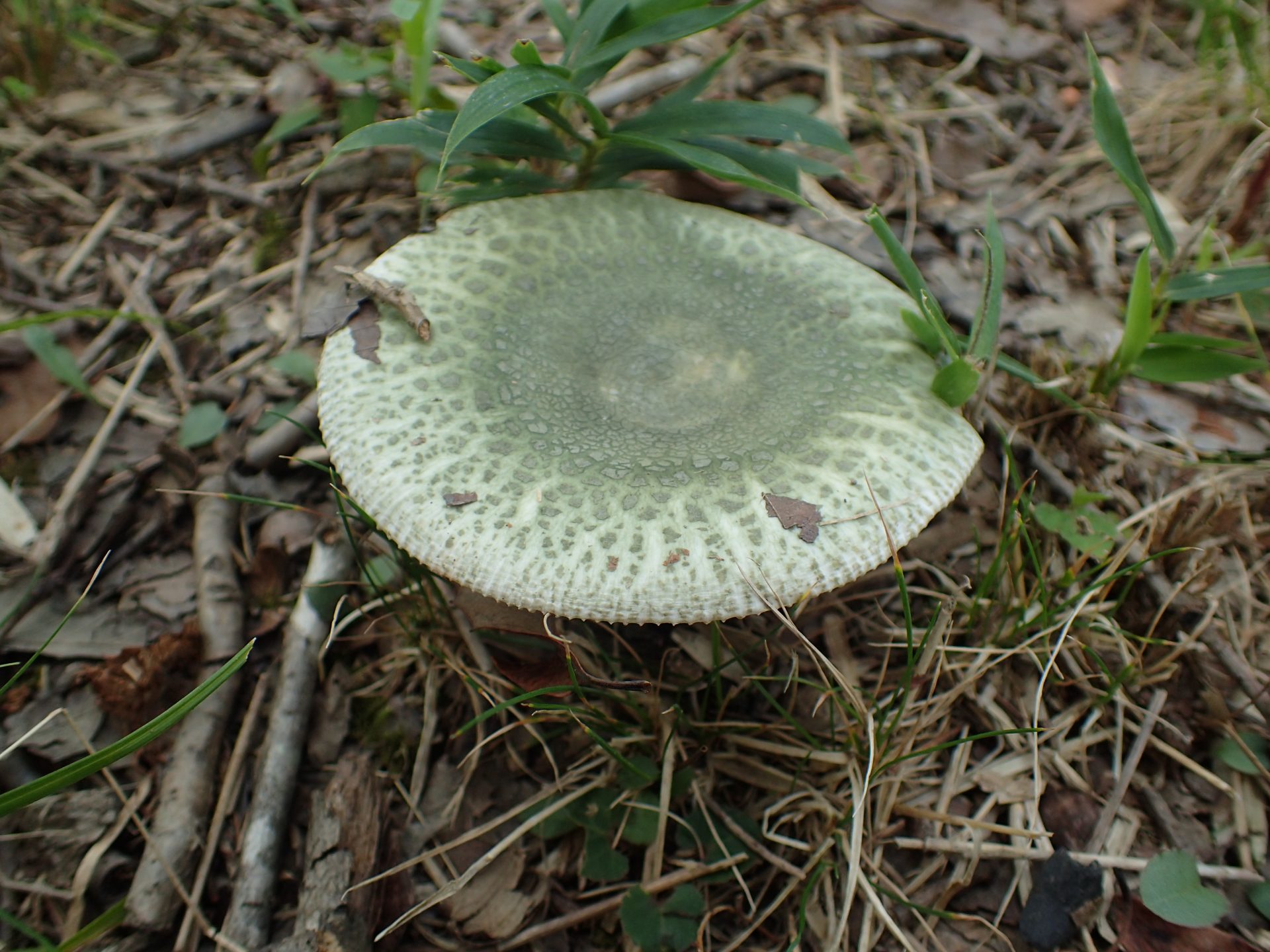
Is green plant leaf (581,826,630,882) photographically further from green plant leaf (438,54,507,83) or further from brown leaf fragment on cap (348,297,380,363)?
green plant leaf (438,54,507,83)

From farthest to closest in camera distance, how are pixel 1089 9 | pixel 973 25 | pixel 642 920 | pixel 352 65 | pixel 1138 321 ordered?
pixel 1089 9 → pixel 973 25 → pixel 352 65 → pixel 1138 321 → pixel 642 920

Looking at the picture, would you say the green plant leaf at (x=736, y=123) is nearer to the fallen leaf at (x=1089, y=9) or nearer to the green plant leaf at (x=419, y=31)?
the green plant leaf at (x=419, y=31)

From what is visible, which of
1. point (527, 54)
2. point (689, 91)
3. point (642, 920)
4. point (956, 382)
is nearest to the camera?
point (642, 920)

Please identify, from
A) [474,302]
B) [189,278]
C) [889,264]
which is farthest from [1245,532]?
[189,278]

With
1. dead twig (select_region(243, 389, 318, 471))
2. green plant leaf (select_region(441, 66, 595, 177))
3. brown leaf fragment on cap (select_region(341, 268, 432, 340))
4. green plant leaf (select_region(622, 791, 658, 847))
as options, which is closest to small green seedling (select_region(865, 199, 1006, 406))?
green plant leaf (select_region(441, 66, 595, 177))

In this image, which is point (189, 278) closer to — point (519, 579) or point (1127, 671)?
point (519, 579)

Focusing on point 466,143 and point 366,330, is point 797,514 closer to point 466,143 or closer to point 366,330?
point 366,330

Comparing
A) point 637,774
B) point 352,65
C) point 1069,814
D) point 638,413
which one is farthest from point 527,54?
point 1069,814

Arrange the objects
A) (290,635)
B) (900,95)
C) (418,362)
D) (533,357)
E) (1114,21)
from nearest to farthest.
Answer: (418,362) → (533,357) → (290,635) → (900,95) → (1114,21)
